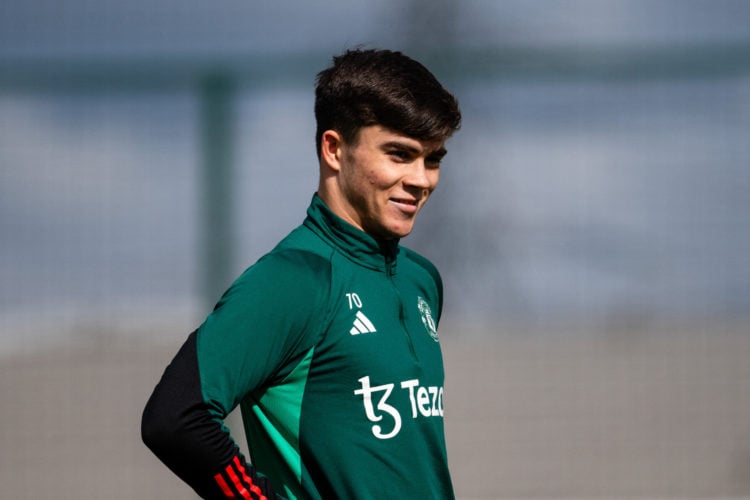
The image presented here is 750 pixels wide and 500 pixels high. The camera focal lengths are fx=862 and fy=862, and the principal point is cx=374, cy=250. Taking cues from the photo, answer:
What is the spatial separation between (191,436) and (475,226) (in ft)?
6.58

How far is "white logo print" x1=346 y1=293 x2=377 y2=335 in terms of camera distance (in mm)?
1484

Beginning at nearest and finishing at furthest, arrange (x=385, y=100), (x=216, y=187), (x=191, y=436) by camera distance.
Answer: (x=191, y=436), (x=385, y=100), (x=216, y=187)

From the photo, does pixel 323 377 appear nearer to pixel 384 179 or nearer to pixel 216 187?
pixel 384 179

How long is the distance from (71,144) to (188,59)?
55cm

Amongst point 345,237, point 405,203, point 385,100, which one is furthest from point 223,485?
point 385,100

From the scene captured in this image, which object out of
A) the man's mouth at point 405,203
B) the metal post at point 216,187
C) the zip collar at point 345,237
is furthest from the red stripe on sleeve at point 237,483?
the metal post at point 216,187

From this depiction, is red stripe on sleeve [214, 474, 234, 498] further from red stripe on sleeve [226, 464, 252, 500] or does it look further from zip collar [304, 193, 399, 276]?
zip collar [304, 193, 399, 276]

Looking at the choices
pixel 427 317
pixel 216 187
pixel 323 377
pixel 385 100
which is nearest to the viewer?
pixel 323 377

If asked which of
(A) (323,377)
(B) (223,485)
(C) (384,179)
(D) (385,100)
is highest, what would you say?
(D) (385,100)

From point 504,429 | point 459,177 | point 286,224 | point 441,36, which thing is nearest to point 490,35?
point 441,36

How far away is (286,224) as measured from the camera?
318 centimetres

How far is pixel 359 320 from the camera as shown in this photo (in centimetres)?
150

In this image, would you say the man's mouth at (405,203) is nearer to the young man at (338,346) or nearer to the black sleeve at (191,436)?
the young man at (338,346)

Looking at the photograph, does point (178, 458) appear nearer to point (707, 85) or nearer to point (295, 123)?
point (295, 123)
